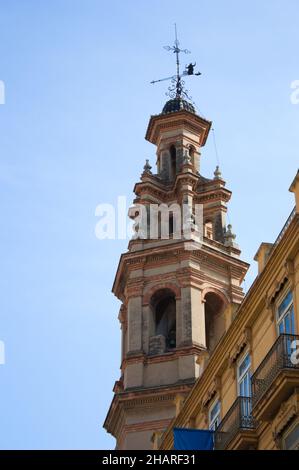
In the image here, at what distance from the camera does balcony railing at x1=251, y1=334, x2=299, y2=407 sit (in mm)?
22531

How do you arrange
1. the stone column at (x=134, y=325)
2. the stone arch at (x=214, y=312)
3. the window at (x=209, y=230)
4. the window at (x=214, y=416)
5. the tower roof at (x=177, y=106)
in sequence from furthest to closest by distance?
1. the tower roof at (x=177, y=106)
2. the window at (x=209, y=230)
3. the stone arch at (x=214, y=312)
4. the stone column at (x=134, y=325)
5. the window at (x=214, y=416)

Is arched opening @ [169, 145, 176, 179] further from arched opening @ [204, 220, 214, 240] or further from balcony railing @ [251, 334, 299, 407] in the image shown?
balcony railing @ [251, 334, 299, 407]

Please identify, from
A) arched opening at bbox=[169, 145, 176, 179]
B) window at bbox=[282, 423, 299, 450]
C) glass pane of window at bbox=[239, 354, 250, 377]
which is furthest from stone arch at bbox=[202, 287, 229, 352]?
window at bbox=[282, 423, 299, 450]

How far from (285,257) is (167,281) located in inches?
746

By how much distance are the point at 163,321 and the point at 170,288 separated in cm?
173

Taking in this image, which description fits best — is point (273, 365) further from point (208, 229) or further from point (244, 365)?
point (208, 229)

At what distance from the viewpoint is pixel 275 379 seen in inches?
884

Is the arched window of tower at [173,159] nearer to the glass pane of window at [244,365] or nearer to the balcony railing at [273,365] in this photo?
the glass pane of window at [244,365]

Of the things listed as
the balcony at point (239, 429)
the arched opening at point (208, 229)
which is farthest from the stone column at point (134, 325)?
the balcony at point (239, 429)

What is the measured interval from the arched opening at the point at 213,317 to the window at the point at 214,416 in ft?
46.7

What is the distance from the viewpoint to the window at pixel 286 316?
24.0 metres
